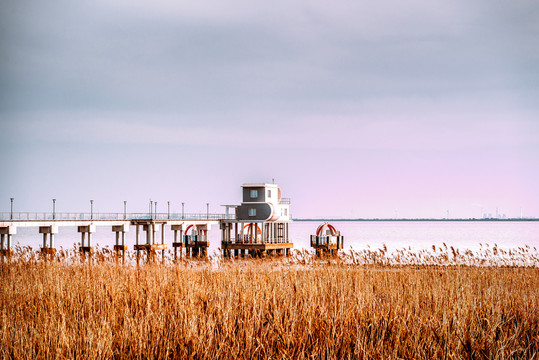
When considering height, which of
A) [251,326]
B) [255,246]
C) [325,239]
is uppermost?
[251,326]

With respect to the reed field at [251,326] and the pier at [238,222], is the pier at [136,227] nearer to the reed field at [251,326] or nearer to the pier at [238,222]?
the pier at [238,222]

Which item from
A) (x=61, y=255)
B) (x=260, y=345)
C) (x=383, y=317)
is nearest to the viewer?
(x=260, y=345)

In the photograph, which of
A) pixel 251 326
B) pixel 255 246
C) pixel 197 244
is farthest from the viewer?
pixel 197 244

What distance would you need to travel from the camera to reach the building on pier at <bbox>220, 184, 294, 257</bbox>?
4744 cm

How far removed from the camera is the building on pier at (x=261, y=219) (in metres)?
47.4

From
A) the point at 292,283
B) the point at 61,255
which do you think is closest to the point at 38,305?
the point at 292,283

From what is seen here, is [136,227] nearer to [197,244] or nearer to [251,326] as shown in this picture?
[197,244]

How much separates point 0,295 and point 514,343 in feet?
30.3

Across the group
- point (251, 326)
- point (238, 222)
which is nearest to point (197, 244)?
point (238, 222)

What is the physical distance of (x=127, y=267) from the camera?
1709 cm

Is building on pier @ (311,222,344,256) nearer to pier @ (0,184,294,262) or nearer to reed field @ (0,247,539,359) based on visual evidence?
pier @ (0,184,294,262)

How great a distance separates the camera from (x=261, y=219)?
48219 millimetres

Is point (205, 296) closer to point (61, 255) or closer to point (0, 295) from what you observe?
point (0, 295)

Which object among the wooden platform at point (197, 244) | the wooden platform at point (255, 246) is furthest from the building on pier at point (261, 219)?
the wooden platform at point (197, 244)
